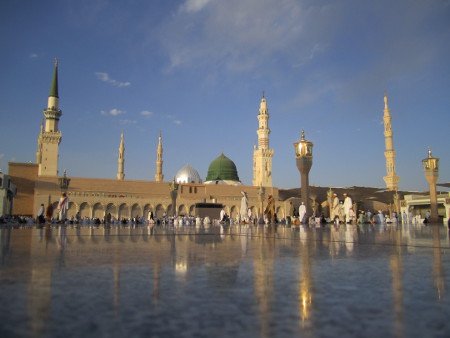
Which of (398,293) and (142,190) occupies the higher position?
(142,190)

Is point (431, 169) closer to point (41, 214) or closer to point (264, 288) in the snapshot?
point (41, 214)

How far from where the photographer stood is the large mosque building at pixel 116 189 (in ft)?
117

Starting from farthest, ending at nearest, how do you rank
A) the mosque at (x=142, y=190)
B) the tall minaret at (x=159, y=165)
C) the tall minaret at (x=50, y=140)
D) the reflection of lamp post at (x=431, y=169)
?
the tall minaret at (x=159, y=165) < the tall minaret at (x=50, y=140) < the mosque at (x=142, y=190) < the reflection of lamp post at (x=431, y=169)

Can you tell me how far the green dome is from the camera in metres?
55.4

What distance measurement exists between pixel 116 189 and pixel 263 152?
18195 millimetres

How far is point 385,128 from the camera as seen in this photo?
4175 centimetres

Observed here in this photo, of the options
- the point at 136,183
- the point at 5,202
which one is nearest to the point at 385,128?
the point at 136,183

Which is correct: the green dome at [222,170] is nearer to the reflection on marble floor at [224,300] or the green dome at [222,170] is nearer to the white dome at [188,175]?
the white dome at [188,175]

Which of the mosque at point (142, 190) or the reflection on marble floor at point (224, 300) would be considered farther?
the mosque at point (142, 190)

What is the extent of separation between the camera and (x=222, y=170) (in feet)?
183

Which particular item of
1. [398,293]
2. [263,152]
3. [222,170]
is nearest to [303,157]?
[398,293]

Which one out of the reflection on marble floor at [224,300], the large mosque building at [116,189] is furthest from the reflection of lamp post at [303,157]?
the large mosque building at [116,189]

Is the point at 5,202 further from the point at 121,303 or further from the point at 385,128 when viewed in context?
the point at 385,128

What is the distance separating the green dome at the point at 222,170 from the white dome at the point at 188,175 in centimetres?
223
